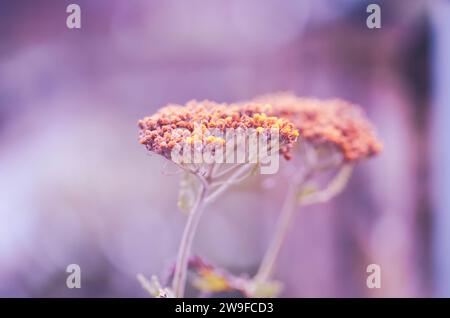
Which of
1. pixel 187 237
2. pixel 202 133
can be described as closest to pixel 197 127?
pixel 202 133

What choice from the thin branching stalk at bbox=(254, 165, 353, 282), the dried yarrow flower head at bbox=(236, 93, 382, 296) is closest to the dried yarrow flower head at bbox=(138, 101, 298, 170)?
the dried yarrow flower head at bbox=(236, 93, 382, 296)

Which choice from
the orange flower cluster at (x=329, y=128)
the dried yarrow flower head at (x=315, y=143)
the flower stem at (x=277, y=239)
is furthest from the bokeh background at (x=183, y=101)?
the orange flower cluster at (x=329, y=128)

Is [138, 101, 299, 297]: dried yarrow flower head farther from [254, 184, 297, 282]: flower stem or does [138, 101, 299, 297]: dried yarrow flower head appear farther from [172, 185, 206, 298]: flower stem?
[254, 184, 297, 282]: flower stem

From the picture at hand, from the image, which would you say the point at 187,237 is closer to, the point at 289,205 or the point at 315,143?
the point at 315,143

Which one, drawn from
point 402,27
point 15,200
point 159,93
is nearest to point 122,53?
point 159,93

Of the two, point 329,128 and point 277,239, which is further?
point 277,239

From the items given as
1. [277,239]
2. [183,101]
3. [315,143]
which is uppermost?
[183,101]
